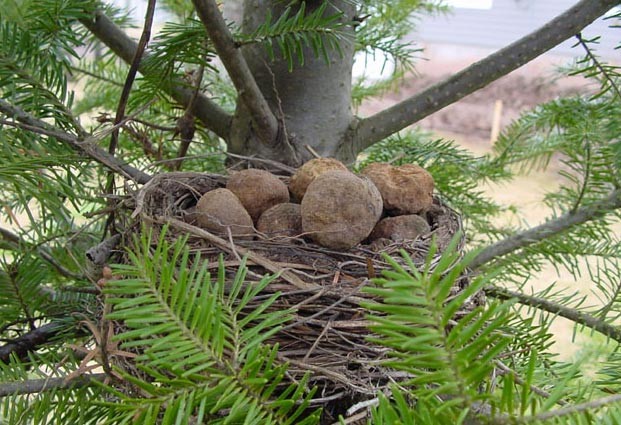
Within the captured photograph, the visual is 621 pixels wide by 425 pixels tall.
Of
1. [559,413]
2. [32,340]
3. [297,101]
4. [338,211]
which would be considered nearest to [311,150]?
[297,101]

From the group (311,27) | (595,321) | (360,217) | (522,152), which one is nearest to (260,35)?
(311,27)

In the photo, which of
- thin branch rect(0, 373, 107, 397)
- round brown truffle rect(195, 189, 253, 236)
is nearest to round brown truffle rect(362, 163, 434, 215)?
round brown truffle rect(195, 189, 253, 236)

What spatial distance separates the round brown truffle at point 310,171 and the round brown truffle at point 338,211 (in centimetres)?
4

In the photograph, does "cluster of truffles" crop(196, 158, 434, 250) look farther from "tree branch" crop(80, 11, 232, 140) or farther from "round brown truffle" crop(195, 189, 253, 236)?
"tree branch" crop(80, 11, 232, 140)

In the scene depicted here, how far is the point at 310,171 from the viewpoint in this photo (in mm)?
434

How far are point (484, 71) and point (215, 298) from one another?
0.33 meters

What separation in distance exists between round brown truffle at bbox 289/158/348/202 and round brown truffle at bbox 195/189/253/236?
2.3 inches

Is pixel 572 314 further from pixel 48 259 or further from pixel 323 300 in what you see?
pixel 48 259

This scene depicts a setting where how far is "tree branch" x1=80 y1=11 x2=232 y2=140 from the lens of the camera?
52cm

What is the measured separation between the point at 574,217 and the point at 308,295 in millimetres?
334

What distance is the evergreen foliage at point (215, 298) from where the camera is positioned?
0.18 meters

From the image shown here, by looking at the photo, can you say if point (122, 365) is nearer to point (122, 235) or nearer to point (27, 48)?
point (122, 235)

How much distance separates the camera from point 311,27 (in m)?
0.42

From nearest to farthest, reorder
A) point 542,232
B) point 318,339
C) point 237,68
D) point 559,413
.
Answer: point 559,413, point 318,339, point 237,68, point 542,232
